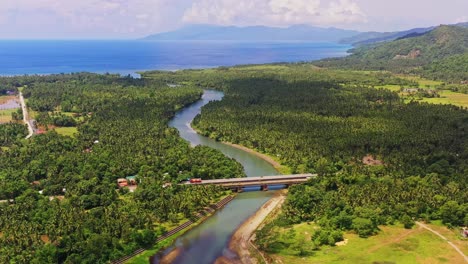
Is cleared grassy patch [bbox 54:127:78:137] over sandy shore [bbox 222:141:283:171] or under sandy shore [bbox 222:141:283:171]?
over

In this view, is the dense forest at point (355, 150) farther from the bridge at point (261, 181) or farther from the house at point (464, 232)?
the bridge at point (261, 181)

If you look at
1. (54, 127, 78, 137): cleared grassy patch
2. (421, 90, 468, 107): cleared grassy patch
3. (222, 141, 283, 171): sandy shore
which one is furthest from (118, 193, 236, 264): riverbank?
(421, 90, 468, 107): cleared grassy patch

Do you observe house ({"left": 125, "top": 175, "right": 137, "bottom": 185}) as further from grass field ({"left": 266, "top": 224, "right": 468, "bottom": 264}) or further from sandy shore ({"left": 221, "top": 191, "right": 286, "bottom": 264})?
grass field ({"left": 266, "top": 224, "right": 468, "bottom": 264})

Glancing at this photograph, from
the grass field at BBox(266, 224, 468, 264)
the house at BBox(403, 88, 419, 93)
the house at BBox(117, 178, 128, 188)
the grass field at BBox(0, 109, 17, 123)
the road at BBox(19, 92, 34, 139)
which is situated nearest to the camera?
the grass field at BBox(266, 224, 468, 264)

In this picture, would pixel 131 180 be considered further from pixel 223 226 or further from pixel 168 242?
pixel 223 226

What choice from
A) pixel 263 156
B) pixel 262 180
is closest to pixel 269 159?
pixel 263 156

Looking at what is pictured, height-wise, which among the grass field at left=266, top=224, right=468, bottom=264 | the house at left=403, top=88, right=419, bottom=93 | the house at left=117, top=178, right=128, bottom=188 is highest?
the house at left=403, top=88, right=419, bottom=93

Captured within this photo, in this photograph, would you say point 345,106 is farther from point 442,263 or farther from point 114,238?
point 114,238
